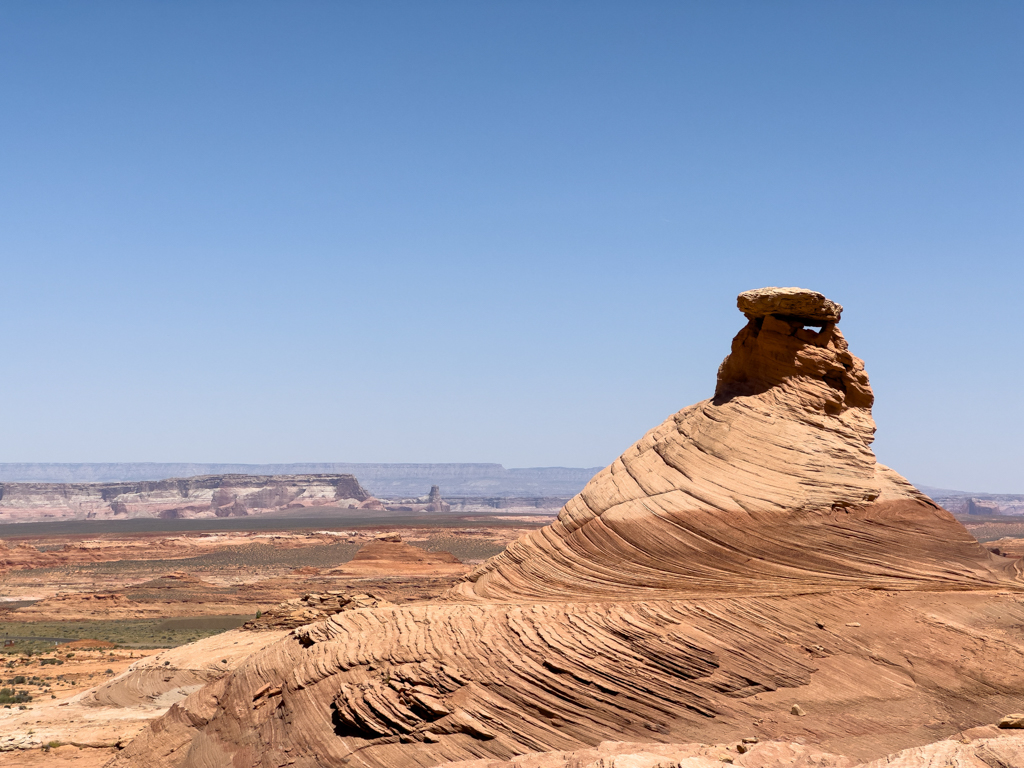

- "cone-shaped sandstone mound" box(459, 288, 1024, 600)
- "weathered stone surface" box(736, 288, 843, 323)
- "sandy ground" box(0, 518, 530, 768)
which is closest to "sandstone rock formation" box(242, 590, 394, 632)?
"sandy ground" box(0, 518, 530, 768)

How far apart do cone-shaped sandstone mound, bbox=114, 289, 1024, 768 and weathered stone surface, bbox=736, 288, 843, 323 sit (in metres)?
0.04

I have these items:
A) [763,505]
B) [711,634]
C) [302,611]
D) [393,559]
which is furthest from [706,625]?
[393,559]

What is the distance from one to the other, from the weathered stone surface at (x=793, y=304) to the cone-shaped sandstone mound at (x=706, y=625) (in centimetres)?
4

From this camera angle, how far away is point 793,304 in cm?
1714

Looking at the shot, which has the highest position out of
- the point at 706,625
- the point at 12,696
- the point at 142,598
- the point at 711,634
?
the point at 706,625

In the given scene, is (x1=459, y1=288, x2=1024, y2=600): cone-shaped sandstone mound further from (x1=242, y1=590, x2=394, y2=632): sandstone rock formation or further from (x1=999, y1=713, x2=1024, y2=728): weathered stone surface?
(x1=242, y1=590, x2=394, y2=632): sandstone rock formation

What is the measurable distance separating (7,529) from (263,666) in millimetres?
172043

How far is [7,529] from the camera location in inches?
6545

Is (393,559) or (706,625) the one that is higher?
(706,625)

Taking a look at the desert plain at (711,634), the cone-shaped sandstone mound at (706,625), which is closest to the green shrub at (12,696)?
the cone-shaped sandstone mound at (706,625)

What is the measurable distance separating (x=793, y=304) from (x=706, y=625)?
6163mm

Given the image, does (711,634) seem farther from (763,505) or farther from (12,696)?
(12,696)

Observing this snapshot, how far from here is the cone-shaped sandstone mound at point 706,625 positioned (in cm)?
1362

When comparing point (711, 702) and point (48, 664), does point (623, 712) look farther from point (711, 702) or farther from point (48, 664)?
point (48, 664)
